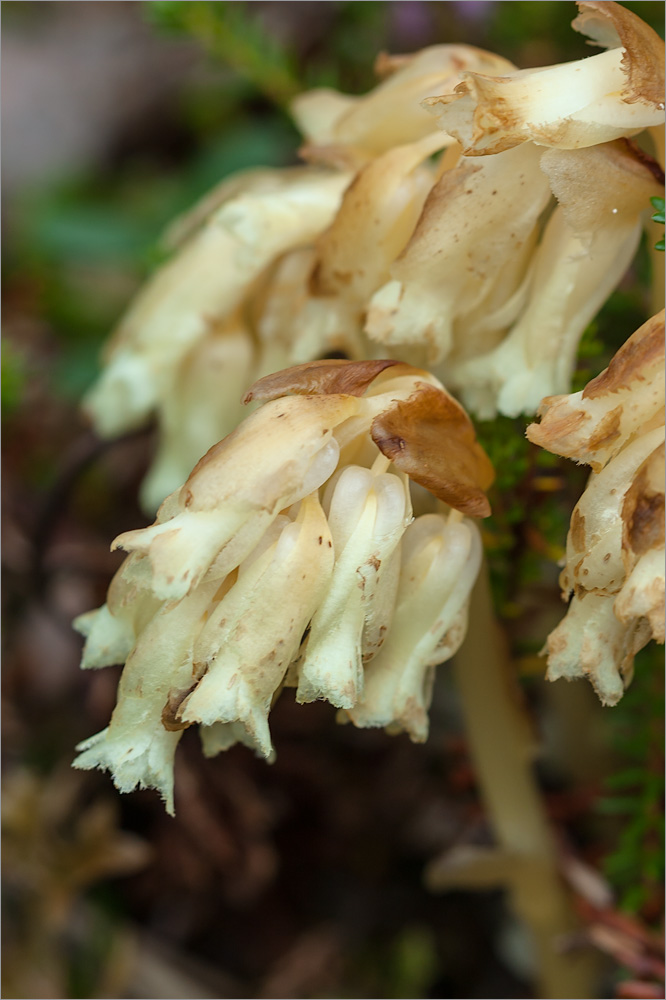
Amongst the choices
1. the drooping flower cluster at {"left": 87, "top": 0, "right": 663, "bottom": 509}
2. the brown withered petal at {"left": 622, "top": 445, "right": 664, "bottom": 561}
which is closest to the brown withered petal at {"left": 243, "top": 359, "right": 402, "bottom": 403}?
the drooping flower cluster at {"left": 87, "top": 0, "right": 663, "bottom": 509}

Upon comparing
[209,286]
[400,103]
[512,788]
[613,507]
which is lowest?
[512,788]

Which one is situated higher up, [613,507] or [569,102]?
[569,102]

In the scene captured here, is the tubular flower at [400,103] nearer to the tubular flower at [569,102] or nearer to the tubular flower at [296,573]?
the tubular flower at [569,102]

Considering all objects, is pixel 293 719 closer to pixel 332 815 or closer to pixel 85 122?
pixel 332 815

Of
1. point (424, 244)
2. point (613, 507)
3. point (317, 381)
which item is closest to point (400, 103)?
point (424, 244)

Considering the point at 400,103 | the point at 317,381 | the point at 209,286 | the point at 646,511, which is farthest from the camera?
the point at 209,286

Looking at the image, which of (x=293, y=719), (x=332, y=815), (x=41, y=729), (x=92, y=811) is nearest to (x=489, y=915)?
(x=332, y=815)

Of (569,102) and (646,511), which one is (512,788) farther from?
(569,102)

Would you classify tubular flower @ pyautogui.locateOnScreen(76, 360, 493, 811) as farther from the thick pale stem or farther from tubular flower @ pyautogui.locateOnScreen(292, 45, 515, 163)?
tubular flower @ pyautogui.locateOnScreen(292, 45, 515, 163)
